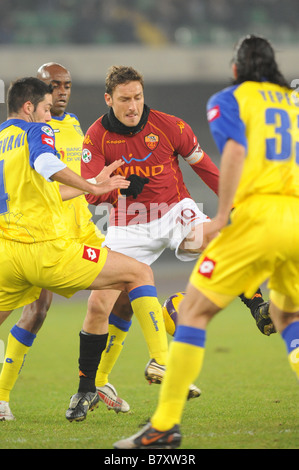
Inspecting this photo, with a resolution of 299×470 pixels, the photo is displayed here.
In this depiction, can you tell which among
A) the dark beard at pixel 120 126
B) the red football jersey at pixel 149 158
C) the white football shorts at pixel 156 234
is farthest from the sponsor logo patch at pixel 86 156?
the white football shorts at pixel 156 234

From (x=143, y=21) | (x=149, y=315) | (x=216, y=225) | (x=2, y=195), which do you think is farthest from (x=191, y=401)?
(x=143, y=21)

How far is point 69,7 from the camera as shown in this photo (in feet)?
75.5

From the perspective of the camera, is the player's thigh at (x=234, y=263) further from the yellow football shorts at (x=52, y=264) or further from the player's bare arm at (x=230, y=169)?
the yellow football shorts at (x=52, y=264)

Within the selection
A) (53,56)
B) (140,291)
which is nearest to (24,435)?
(140,291)

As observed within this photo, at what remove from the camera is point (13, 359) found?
5762 millimetres

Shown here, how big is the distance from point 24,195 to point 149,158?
120cm

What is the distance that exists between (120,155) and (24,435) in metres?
2.24

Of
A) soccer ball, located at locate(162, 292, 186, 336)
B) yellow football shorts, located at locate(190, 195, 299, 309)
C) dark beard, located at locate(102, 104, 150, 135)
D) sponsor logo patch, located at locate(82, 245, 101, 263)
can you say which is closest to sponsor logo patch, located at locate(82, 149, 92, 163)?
dark beard, located at locate(102, 104, 150, 135)

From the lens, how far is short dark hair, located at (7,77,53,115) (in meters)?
5.13

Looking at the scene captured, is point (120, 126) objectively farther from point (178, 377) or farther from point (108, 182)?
point (178, 377)

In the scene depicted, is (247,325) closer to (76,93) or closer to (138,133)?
(138,133)

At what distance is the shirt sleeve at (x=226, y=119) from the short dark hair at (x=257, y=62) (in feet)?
0.69

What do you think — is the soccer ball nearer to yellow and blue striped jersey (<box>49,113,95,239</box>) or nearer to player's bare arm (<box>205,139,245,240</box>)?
yellow and blue striped jersey (<box>49,113,95,239</box>)

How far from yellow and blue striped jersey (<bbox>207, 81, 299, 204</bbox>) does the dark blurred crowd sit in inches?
724
